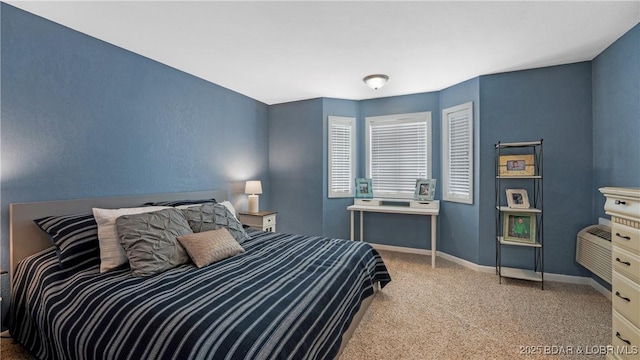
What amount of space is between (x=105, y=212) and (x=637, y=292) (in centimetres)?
346

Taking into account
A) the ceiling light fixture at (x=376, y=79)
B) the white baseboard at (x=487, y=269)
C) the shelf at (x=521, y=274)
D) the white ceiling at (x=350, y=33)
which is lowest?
the white baseboard at (x=487, y=269)

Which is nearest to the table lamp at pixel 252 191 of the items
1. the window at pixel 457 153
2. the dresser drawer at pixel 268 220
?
the dresser drawer at pixel 268 220

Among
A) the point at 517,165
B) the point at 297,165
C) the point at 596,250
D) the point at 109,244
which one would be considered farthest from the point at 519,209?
the point at 109,244

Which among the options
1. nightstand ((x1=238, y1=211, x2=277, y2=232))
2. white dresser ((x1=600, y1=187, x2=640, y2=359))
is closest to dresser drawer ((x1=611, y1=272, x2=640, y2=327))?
white dresser ((x1=600, y1=187, x2=640, y2=359))

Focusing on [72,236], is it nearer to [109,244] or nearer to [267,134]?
[109,244]

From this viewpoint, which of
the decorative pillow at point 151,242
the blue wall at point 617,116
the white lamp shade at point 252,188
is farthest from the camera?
the white lamp shade at point 252,188

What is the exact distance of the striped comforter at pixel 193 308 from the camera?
3.79ft

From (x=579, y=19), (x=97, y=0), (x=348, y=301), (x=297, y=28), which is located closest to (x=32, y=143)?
(x=97, y=0)

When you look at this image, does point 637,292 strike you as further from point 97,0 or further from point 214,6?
point 97,0

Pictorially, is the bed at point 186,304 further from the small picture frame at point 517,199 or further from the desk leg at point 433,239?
the small picture frame at point 517,199

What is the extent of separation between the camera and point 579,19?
2102 millimetres

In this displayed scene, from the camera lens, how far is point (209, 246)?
6.58 feet

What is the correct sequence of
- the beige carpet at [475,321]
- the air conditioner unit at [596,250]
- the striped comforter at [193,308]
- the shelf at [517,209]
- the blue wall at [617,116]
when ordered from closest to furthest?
the striped comforter at [193,308], the beige carpet at [475,321], the blue wall at [617,116], the air conditioner unit at [596,250], the shelf at [517,209]

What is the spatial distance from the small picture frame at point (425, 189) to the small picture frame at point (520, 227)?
3.13 ft
